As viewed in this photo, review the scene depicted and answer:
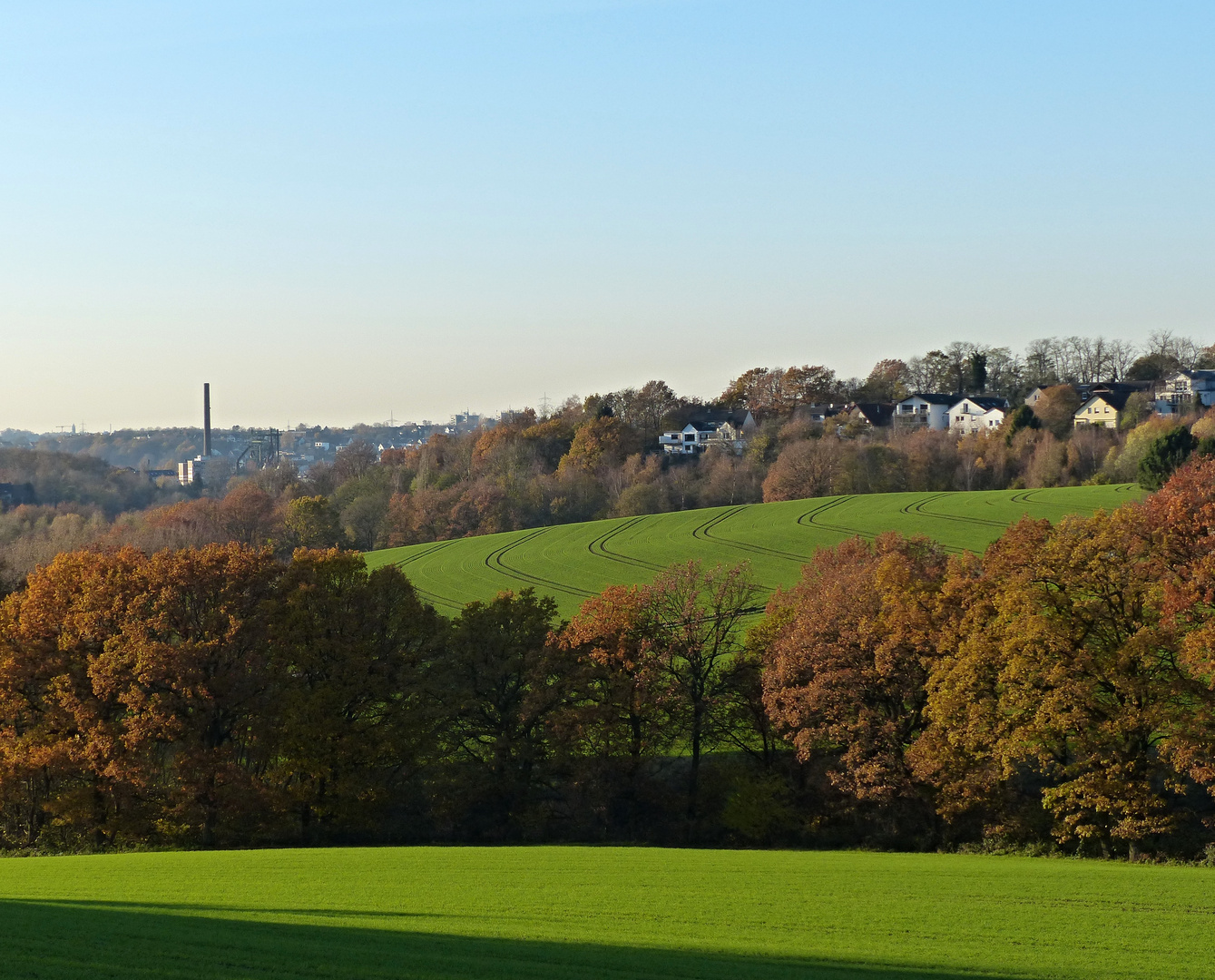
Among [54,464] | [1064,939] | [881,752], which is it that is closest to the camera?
[1064,939]

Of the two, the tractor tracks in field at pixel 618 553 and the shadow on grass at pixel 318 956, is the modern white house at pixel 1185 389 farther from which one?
the shadow on grass at pixel 318 956

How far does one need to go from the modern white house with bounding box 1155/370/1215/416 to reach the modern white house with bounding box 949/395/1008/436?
22.4m

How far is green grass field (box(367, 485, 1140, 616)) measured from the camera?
87.2 m

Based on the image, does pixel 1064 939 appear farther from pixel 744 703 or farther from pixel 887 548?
pixel 887 548

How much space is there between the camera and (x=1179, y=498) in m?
38.6

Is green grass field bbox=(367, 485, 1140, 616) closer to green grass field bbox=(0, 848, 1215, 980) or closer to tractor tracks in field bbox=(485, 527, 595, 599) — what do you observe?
tractor tracks in field bbox=(485, 527, 595, 599)

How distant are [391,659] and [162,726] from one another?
963cm

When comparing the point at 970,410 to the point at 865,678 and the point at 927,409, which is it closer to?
the point at 927,409

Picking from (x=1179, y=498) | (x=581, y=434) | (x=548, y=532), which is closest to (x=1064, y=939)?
(x=1179, y=498)

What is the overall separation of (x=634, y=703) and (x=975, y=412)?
462 feet

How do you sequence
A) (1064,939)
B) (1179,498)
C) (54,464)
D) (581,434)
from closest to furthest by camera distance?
(1064,939) → (1179,498) → (581,434) → (54,464)

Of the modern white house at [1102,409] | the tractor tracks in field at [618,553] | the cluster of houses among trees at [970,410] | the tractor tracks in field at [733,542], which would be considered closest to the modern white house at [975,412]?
the cluster of houses among trees at [970,410]

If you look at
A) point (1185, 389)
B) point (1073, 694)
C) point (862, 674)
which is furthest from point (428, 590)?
point (1185, 389)

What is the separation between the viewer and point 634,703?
161 feet
